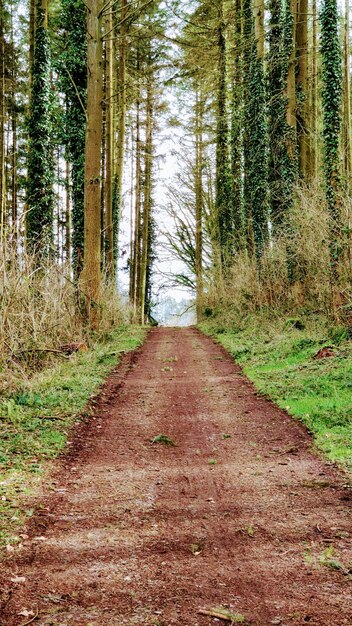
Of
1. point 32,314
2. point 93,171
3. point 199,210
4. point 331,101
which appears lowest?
point 32,314

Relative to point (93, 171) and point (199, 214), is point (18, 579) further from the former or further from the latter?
point (199, 214)

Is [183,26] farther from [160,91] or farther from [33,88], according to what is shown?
[33,88]

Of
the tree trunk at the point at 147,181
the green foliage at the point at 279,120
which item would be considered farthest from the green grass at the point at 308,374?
the tree trunk at the point at 147,181

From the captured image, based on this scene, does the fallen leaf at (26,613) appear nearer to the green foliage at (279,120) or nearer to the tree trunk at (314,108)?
the green foliage at (279,120)

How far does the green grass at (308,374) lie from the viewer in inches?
227

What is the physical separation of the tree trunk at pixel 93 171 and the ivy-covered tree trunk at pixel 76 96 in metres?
2.30

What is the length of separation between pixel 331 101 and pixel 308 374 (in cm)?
661

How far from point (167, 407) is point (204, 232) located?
22315 mm

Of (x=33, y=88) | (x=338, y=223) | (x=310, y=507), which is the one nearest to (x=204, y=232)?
(x=33, y=88)

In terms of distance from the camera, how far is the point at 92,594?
8.75 feet

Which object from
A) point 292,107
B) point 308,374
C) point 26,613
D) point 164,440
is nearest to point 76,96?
point 292,107

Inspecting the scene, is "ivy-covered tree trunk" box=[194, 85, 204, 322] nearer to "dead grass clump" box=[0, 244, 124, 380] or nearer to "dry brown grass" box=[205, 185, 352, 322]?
"dry brown grass" box=[205, 185, 352, 322]

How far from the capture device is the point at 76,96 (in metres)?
15.4

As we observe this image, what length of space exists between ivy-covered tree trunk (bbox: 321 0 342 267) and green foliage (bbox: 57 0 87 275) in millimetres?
6754
